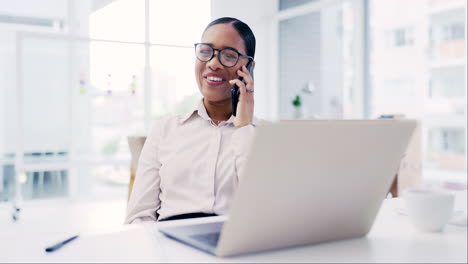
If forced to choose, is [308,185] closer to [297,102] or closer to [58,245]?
[58,245]

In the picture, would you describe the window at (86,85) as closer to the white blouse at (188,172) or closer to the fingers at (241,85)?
the white blouse at (188,172)

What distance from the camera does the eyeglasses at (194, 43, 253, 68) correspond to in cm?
150

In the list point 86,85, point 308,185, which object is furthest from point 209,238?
point 86,85

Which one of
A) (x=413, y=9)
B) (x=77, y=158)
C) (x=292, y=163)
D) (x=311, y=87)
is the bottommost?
(x=77, y=158)

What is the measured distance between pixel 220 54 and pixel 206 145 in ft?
0.95

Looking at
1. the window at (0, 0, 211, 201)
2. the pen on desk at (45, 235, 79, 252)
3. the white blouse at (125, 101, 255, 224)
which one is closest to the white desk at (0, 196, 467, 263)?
the pen on desk at (45, 235, 79, 252)

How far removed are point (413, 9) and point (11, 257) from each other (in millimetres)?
5959

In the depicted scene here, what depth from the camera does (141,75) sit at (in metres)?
4.77

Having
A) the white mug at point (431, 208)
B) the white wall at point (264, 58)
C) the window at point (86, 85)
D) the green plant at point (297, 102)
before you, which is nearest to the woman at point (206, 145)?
the white mug at point (431, 208)

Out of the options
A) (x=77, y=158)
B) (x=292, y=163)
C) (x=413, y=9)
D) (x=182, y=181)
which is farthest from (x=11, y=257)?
(x=413, y=9)

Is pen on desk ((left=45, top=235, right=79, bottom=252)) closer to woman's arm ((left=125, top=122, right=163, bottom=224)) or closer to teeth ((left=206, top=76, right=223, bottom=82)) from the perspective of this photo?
woman's arm ((left=125, top=122, right=163, bottom=224))

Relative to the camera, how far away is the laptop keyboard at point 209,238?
76 cm

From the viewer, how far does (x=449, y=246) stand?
31.5 inches

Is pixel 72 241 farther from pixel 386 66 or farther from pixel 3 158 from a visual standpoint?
pixel 386 66
